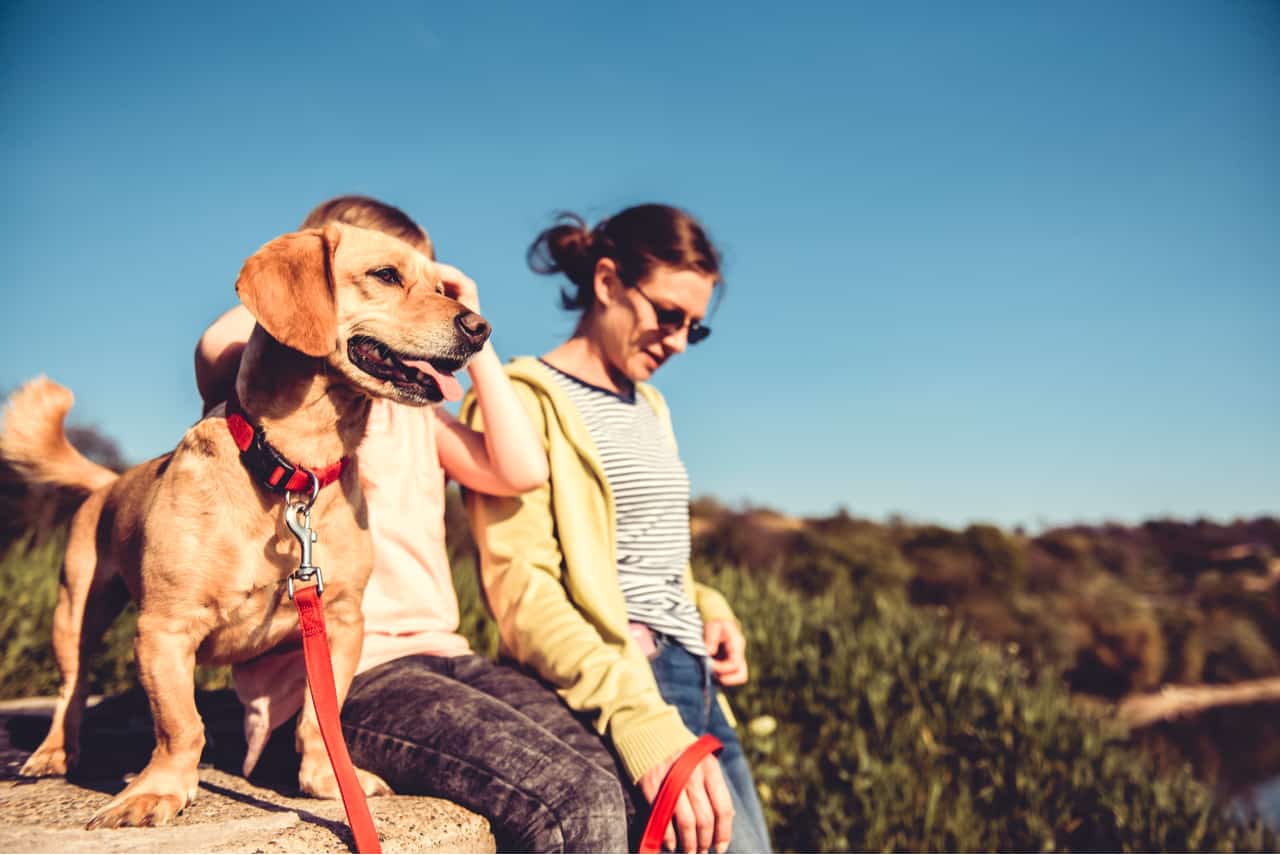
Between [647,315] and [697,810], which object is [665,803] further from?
[647,315]

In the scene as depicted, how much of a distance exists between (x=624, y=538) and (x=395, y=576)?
75 cm

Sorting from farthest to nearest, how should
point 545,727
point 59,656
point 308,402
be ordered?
point 59,656
point 545,727
point 308,402

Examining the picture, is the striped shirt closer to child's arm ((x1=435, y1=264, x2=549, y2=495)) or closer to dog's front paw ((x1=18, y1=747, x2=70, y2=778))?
child's arm ((x1=435, y1=264, x2=549, y2=495))

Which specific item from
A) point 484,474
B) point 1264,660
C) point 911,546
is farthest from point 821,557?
point 1264,660

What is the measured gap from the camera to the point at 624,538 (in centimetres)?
273

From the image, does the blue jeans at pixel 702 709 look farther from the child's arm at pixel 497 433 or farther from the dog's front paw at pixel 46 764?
the dog's front paw at pixel 46 764

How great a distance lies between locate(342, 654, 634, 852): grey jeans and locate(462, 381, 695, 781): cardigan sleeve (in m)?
0.10

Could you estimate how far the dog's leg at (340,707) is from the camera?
199 cm

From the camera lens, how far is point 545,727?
2.16 meters

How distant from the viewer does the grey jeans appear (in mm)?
1927

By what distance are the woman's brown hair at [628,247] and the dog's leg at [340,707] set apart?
63.2 inches

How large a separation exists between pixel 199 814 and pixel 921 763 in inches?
168

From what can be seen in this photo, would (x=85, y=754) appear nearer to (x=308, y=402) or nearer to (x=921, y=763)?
(x=308, y=402)

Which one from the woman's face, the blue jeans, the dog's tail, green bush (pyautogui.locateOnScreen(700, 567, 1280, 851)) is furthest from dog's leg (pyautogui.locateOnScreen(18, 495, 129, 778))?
green bush (pyautogui.locateOnScreen(700, 567, 1280, 851))
